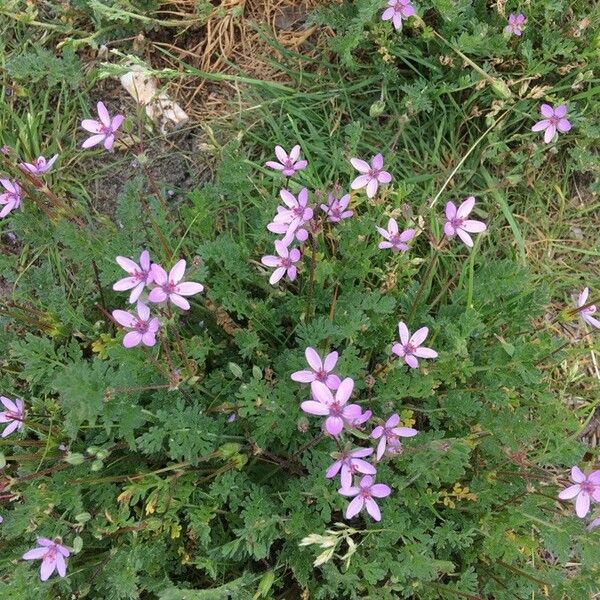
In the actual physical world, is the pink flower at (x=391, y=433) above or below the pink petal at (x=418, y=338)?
below

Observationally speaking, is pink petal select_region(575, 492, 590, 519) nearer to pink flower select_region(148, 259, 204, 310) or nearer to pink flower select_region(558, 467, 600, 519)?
pink flower select_region(558, 467, 600, 519)

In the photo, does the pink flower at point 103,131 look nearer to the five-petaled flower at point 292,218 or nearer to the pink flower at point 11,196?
the pink flower at point 11,196

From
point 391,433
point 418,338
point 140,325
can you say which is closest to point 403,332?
point 418,338

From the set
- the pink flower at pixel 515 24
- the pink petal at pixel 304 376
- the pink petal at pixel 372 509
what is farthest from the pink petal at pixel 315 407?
the pink flower at pixel 515 24

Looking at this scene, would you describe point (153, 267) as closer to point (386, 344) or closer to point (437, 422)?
point (386, 344)

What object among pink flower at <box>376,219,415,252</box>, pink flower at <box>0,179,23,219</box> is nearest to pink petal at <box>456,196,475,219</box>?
pink flower at <box>376,219,415,252</box>
